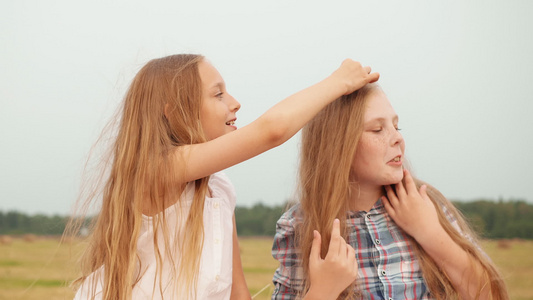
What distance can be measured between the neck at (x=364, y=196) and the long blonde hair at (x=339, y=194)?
0.04m

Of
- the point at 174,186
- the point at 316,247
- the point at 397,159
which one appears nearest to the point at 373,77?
the point at 397,159

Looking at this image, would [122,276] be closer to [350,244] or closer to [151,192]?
[151,192]

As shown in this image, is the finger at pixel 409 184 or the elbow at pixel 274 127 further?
the finger at pixel 409 184

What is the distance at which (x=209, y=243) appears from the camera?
2271 millimetres

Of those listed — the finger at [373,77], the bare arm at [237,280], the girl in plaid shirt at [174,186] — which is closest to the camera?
the girl in plaid shirt at [174,186]

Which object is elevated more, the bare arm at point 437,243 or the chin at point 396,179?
the chin at point 396,179

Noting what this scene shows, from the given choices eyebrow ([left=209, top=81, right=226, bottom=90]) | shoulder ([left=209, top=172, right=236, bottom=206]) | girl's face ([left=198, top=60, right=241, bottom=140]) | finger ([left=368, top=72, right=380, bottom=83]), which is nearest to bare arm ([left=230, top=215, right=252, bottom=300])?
shoulder ([left=209, top=172, right=236, bottom=206])

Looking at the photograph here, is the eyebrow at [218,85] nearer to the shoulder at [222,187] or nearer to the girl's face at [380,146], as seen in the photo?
the shoulder at [222,187]

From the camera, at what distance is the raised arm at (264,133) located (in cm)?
203

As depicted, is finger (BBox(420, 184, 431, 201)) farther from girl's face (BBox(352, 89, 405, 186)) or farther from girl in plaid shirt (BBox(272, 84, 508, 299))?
girl's face (BBox(352, 89, 405, 186))

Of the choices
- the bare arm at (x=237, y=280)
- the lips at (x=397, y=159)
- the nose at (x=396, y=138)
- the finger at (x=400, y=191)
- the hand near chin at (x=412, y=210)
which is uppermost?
the nose at (x=396, y=138)

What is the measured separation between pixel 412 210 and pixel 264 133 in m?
0.76

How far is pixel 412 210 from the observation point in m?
2.37

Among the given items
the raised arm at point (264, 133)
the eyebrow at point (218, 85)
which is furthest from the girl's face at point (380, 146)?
the eyebrow at point (218, 85)
